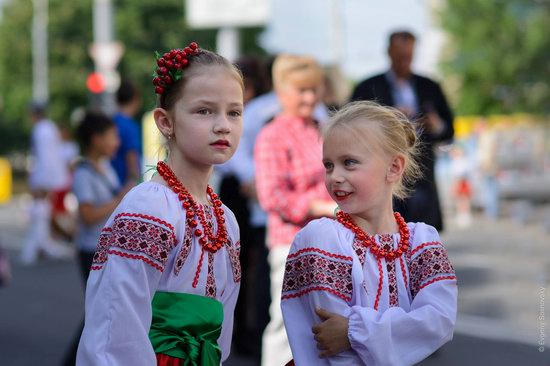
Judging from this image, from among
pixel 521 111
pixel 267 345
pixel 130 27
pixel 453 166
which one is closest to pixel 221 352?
pixel 267 345

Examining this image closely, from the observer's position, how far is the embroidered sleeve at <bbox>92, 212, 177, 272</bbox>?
2.75 meters

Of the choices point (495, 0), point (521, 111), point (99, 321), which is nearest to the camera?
point (99, 321)

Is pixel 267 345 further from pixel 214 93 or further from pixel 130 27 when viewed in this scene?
pixel 130 27

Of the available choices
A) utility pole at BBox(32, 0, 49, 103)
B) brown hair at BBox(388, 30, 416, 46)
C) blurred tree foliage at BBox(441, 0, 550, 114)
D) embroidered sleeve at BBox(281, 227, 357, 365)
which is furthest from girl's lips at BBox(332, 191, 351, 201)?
utility pole at BBox(32, 0, 49, 103)

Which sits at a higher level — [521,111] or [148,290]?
[148,290]

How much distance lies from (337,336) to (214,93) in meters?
0.75

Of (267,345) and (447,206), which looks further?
(447,206)

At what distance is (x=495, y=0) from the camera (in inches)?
1093

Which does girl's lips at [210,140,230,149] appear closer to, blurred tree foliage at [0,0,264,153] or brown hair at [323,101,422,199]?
brown hair at [323,101,422,199]

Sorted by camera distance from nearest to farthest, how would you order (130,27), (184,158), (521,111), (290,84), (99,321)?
(99,321) → (184,158) → (290,84) → (521,111) → (130,27)

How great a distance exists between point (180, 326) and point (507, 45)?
27.0 metres

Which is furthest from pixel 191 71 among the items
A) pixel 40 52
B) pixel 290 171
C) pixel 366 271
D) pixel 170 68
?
pixel 40 52

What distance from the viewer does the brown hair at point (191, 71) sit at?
2.93m

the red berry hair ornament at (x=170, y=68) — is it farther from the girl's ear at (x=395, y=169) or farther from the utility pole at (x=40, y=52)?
the utility pole at (x=40, y=52)
